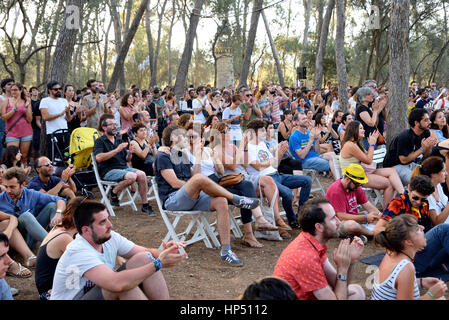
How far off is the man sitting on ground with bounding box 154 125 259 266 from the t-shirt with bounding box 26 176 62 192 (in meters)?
1.34

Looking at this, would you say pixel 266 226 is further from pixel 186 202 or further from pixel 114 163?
pixel 114 163

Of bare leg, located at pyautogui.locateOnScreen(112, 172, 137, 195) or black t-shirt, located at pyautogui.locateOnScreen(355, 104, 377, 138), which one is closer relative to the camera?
bare leg, located at pyautogui.locateOnScreen(112, 172, 137, 195)

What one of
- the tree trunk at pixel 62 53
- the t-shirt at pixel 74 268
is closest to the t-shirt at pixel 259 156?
the t-shirt at pixel 74 268

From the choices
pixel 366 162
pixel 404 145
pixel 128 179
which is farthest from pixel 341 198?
pixel 128 179

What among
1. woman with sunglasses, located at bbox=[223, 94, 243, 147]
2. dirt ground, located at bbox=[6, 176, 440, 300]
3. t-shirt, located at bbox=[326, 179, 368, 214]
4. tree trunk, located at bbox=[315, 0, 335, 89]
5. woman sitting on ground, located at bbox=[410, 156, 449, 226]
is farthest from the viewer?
tree trunk, located at bbox=[315, 0, 335, 89]

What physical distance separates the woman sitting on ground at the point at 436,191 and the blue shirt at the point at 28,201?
4.15m

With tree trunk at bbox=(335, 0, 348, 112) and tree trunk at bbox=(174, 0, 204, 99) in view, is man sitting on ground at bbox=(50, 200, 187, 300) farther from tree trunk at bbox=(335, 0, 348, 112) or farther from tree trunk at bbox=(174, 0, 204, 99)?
tree trunk at bbox=(174, 0, 204, 99)

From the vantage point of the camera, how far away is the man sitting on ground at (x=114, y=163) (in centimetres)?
680

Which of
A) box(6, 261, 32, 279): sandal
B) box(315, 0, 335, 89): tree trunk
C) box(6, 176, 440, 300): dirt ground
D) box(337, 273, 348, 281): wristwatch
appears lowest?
box(6, 176, 440, 300): dirt ground

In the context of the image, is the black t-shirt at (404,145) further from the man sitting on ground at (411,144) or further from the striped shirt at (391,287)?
the striped shirt at (391,287)

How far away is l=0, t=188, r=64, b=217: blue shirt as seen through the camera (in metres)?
4.91

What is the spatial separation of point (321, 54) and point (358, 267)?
15.3m

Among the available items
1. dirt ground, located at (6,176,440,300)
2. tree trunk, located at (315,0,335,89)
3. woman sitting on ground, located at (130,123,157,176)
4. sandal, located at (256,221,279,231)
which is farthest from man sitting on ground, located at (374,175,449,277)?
tree trunk, located at (315,0,335,89)

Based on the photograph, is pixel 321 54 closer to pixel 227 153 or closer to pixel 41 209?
pixel 227 153
